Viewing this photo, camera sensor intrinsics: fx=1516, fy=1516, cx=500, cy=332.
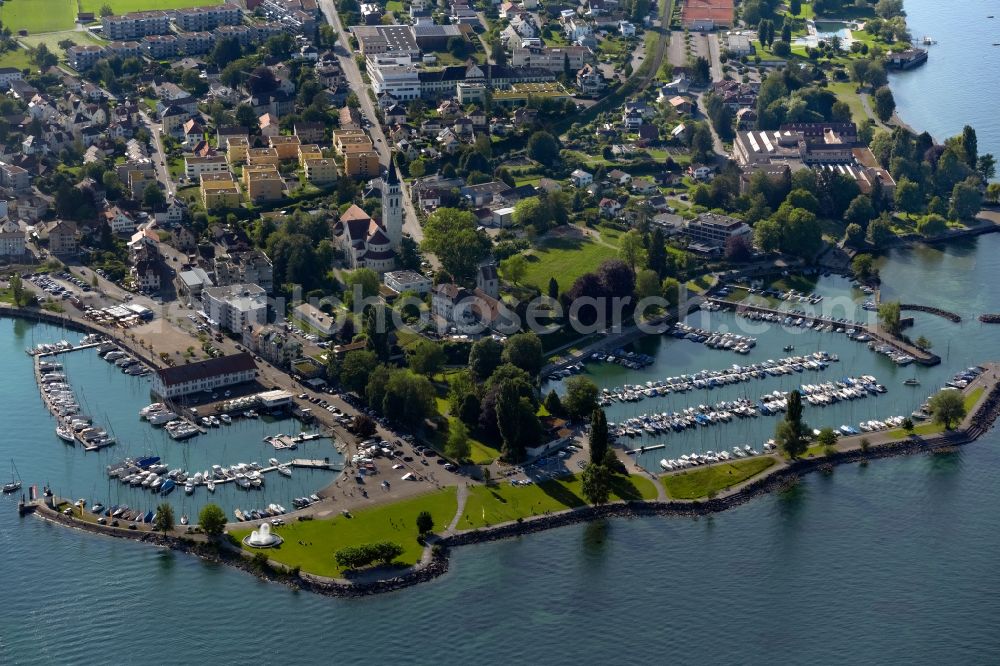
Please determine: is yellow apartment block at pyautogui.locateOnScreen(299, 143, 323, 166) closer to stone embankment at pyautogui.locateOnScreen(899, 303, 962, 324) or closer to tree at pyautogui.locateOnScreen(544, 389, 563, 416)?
tree at pyautogui.locateOnScreen(544, 389, 563, 416)

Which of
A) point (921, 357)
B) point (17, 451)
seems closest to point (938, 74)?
point (921, 357)

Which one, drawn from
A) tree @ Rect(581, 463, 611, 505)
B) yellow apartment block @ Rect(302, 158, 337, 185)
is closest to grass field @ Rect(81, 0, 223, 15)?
yellow apartment block @ Rect(302, 158, 337, 185)

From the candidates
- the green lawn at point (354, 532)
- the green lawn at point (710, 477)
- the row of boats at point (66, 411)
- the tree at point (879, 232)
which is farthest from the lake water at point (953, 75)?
the row of boats at point (66, 411)

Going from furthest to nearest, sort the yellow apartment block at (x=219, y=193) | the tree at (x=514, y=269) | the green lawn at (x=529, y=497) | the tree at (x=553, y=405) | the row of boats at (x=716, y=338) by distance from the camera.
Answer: the yellow apartment block at (x=219, y=193), the tree at (x=514, y=269), the row of boats at (x=716, y=338), the tree at (x=553, y=405), the green lawn at (x=529, y=497)

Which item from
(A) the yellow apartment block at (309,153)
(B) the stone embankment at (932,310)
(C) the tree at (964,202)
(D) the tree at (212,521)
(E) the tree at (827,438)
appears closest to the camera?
(D) the tree at (212,521)

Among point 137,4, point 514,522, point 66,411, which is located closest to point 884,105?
point 514,522

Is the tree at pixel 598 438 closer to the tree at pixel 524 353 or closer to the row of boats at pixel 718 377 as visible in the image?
the row of boats at pixel 718 377
